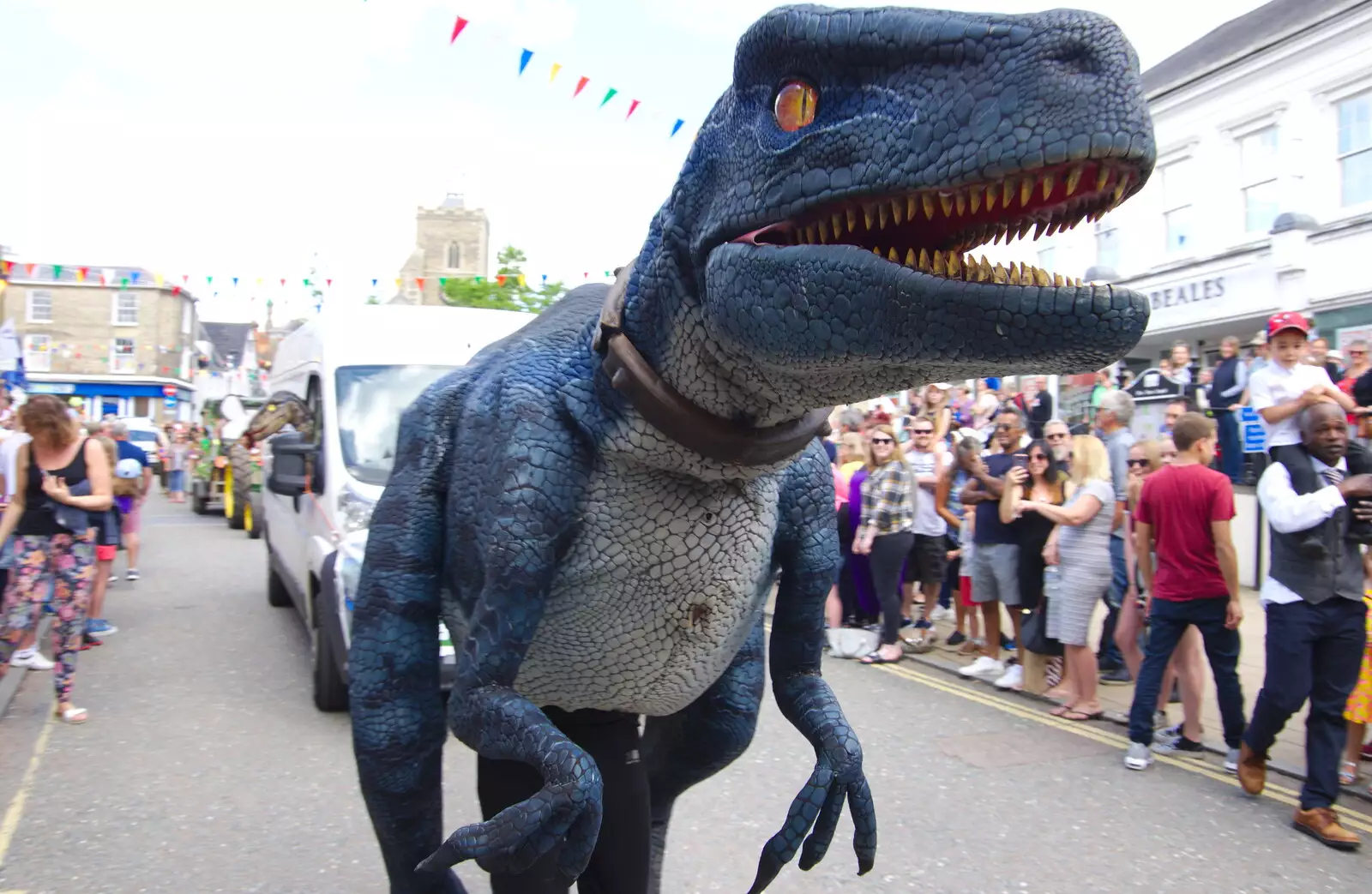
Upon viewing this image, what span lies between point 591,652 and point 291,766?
13.5 ft

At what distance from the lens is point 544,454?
1.63 m

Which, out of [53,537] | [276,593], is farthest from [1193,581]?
[276,593]

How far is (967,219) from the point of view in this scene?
128 centimetres

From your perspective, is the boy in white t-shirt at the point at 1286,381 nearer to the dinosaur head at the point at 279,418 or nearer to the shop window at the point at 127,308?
the dinosaur head at the point at 279,418

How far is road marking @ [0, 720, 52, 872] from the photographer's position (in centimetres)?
420

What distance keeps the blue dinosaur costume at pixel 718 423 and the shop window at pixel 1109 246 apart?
695 inches

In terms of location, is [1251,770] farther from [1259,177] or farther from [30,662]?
[1259,177]

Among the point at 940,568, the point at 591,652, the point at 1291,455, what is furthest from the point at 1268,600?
the point at 591,652

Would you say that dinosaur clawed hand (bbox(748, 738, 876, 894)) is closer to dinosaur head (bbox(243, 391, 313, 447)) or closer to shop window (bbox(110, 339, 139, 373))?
Answer: dinosaur head (bbox(243, 391, 313, 447))

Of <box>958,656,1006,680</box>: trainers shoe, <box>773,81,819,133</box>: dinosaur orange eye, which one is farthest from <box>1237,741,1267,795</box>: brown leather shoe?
<box>773,81,819,133</box>: dinosaur orange eye

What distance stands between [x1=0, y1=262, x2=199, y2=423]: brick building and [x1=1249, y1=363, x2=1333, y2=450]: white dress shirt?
146 ft

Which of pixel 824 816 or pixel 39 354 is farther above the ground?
pixel 39 354

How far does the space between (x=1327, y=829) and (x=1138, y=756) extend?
41.5 inches

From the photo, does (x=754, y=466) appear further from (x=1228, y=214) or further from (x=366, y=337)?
(x=1228, y=214)
